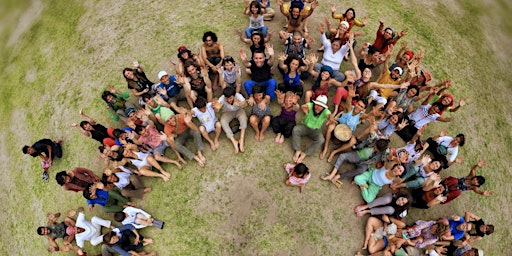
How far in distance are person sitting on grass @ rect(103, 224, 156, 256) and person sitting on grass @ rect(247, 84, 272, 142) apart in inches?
175

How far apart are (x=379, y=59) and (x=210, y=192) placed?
23.0 ft

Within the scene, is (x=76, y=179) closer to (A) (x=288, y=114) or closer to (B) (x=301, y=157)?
(A) (x=288, y=114)

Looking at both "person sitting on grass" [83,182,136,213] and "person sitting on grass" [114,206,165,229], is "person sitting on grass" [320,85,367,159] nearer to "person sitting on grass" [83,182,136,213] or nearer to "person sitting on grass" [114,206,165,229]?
"person sitting on grass" [114,206,165,229]

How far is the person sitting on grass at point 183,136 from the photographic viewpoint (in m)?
8.54

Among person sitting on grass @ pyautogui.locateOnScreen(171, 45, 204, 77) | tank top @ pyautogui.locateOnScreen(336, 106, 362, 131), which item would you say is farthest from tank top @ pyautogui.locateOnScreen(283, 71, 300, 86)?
person sitting on grass @ pyautogui.locateOnScreen(171, 45, 204, 77)

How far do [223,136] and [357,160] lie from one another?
4.30 m

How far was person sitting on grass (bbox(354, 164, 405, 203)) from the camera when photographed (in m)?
7.85

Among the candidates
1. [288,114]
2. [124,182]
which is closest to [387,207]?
[288,114]

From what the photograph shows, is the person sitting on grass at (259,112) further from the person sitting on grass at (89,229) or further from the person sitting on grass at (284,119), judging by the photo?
the person sitting on grass at (89,229)

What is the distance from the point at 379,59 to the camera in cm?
952

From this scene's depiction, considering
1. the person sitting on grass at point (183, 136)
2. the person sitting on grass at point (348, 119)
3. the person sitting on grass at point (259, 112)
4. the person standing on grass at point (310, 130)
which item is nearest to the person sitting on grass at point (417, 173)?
the person sitting on grass at point (348, 119)

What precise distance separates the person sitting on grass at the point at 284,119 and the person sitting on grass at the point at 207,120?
1.78 meters

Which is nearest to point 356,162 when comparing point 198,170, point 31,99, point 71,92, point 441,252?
point 441,252

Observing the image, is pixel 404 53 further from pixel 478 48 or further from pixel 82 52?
pixel 82 52
